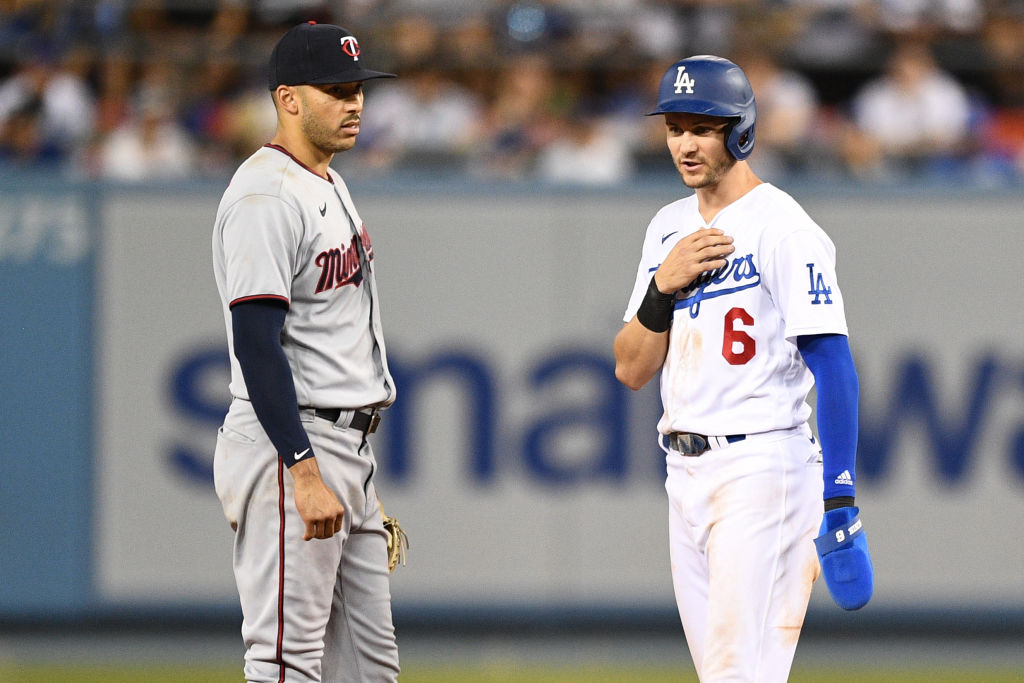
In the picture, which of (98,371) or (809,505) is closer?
(809,505)

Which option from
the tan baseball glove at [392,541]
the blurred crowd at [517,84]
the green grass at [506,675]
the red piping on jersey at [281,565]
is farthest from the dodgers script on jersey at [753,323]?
the blurred crowd at [517,84]

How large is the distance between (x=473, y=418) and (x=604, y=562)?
1033 millimetres

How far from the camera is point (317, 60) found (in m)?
3.92

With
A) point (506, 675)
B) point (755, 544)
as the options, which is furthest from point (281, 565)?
point (506, 675)

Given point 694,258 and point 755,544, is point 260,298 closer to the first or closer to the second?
point 694,258

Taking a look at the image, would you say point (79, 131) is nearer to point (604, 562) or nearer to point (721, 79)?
point (604, 562)

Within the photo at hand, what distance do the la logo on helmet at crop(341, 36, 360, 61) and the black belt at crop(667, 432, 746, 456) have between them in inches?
55.1

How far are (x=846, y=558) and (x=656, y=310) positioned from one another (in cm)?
83

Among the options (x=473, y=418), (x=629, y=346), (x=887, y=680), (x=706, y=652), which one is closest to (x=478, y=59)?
(x=473, y=418)

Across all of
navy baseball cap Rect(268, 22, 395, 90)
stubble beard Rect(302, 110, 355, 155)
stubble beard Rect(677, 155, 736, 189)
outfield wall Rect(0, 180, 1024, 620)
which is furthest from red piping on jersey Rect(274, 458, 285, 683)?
outfield wall Rect(0, 180, 1024, 620)

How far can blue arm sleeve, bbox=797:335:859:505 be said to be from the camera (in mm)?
3561

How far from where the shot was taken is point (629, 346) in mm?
3902

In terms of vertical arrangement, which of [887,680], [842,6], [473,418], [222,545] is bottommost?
[887,680]

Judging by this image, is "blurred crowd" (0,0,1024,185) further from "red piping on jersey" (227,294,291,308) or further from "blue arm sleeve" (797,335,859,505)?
"blue arm sleeve" (797,335,859,505)
